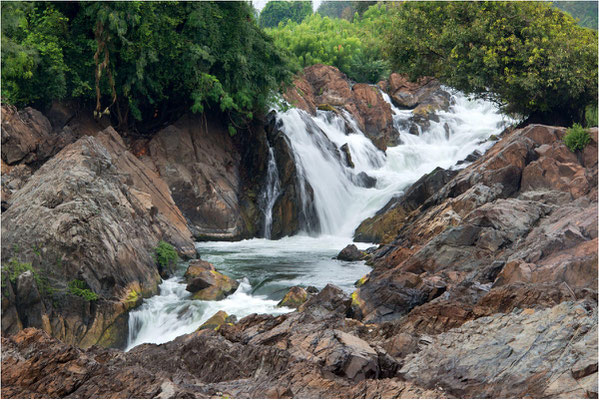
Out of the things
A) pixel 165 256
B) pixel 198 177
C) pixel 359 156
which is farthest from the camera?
pixel 359 156

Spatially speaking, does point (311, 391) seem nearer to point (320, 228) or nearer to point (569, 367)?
point (569, 367)

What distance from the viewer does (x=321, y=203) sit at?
23.1 metres

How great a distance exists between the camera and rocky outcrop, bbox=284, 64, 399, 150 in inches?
1219

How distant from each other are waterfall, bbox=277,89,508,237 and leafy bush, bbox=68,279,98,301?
39.7 ft

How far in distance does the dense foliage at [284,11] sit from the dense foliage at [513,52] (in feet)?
178

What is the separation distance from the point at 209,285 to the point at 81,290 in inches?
118

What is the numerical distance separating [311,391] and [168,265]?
10.2m

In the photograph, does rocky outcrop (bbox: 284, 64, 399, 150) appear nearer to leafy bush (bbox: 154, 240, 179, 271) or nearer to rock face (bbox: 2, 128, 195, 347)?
leafy bush (bbox: 154, 240, 179, 271)

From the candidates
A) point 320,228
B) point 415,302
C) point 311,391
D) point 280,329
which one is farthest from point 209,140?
point 311,391

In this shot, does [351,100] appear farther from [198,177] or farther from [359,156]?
[198,177]

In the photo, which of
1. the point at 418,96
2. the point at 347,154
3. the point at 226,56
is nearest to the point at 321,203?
the point at 347,154

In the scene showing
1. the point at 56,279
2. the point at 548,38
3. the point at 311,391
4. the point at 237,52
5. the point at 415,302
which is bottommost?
the point at 415,302

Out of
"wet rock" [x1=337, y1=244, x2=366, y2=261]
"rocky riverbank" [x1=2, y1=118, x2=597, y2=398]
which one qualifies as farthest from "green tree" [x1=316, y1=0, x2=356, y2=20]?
"rocky riverbank" [x1=2, y1=118, x2=597, y2=398]

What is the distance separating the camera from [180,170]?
2103 cm
